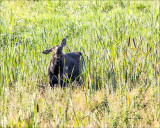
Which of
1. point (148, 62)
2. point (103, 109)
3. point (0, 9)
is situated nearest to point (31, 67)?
point (103, 109)

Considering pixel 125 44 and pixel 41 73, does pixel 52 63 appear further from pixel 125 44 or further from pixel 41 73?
pixel 125 44

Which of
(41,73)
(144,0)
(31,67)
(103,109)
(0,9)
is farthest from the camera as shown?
(144,0)

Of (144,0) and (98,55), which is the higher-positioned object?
(144,0)

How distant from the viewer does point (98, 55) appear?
4.56 metres

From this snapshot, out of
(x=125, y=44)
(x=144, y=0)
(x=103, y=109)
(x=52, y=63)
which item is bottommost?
(x=103, y=109)

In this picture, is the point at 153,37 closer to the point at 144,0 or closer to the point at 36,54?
the point at 36,54

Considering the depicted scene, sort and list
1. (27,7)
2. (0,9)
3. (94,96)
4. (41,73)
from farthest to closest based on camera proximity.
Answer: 1. (27,7)
2. (0,9)
3. (41,73)
4. (94,96)

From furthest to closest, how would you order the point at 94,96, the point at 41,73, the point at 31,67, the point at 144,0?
the point at 144,0 → the point at 41,73 → the point at 31,67 → the point at 94,96

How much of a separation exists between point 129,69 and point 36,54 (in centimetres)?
152

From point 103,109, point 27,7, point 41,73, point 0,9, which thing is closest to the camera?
point 103,109

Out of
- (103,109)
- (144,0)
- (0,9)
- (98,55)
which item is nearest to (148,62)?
(98,55)

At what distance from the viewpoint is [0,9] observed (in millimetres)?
8469

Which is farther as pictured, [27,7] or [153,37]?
[27,7]

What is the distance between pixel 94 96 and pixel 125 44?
3.17 ft
